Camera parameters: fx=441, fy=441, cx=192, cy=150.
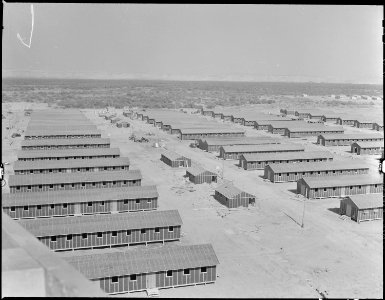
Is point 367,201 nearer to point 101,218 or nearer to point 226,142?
point 101,218

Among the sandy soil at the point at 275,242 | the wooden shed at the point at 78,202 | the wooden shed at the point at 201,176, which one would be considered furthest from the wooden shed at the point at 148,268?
the wooden shed at the point at 201,176

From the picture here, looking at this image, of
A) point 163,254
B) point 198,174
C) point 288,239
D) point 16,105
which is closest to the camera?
point 163,254

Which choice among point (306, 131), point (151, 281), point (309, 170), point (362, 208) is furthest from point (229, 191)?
point (306, 131)

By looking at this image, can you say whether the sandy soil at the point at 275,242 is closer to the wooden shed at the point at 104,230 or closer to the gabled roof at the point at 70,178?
the wooden shed at the point at 104,230

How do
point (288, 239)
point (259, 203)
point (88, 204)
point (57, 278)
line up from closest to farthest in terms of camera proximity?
point (57, 278)
point (288, 239)
point (88, 204)
point (259, 203)

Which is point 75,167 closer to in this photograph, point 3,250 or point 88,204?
point 88,204

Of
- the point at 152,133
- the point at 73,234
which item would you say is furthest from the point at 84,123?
the point at 73,234

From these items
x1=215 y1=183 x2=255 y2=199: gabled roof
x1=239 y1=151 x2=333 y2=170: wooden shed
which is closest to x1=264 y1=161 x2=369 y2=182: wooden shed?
x1=239 y1=151 x2=333 y2=170: wooden shed
